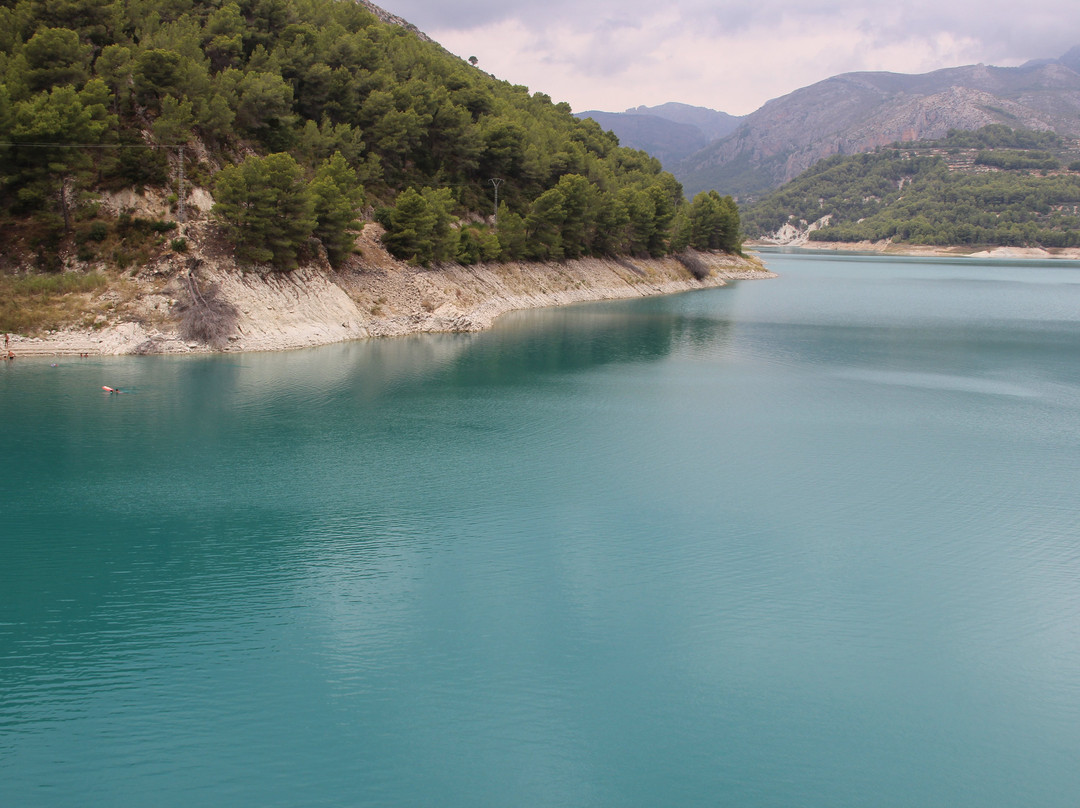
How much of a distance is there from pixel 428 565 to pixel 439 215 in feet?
164

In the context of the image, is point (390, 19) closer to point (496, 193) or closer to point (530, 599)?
point (496, 193)

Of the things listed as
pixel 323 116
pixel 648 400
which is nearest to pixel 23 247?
pixel 323 116

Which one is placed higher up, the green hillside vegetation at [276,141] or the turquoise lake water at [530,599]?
the green hillside vegetation at [276,141]

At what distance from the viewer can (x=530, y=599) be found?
1758 cm

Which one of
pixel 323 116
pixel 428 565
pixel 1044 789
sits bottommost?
pixel 1044 789

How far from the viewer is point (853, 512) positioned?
23.4 meters

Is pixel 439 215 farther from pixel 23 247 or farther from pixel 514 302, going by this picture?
pixel 23 247

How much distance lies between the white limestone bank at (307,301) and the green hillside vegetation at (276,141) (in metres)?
1.68

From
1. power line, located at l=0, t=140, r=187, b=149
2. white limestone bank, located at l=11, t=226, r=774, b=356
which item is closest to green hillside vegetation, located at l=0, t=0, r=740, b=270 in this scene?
power line, located at l=0, t=140, r=187, b=149

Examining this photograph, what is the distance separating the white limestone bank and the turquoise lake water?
6733 millimetres

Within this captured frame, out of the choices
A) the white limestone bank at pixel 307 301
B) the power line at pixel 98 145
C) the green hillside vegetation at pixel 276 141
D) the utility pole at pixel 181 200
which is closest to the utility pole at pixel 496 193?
the green hillside vegetation at pixel 276 141

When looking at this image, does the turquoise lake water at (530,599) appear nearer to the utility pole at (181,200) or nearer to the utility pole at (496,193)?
Answer: the utility pole at (181,200)

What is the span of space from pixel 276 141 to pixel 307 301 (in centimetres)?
1701

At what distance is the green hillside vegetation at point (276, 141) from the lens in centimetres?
4638
